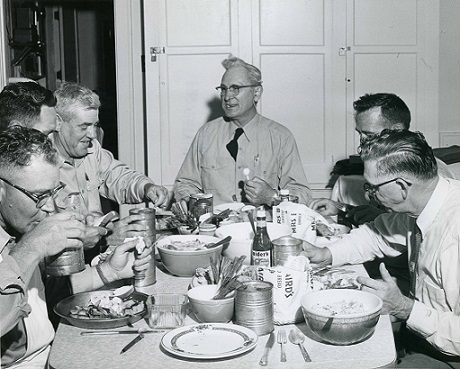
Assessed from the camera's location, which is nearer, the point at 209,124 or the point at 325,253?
the point at 325,253

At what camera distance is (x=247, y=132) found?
402 cm

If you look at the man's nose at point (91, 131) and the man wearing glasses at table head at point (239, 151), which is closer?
the man's nose at point (91, 131)

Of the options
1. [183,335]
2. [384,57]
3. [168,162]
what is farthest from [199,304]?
[384,57]

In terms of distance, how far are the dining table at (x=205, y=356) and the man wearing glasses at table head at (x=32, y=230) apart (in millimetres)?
119

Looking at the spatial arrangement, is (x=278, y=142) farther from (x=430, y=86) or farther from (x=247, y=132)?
(x=430, y=86)

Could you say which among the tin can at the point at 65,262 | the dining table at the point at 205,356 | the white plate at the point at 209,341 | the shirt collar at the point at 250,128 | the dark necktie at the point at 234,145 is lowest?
the dining table at the point at 205,356

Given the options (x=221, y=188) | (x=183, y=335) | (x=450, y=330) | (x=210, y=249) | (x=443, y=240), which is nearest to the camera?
(x=183, y=335)

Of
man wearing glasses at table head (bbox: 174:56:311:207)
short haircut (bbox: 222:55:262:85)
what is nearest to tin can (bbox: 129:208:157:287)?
man wearing glasses at table head (bbox: 174:56:311:207)

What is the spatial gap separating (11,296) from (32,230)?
0.87ft

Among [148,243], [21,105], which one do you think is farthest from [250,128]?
[148,243]

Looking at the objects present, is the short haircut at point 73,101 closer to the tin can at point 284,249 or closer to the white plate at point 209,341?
the tin can at point 284,249

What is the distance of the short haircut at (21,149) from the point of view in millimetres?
1926

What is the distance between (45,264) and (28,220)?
6.2 inches

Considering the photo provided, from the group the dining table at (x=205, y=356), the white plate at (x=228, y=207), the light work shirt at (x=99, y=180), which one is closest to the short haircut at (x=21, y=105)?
the light work shirt at (x=99, y=180)
